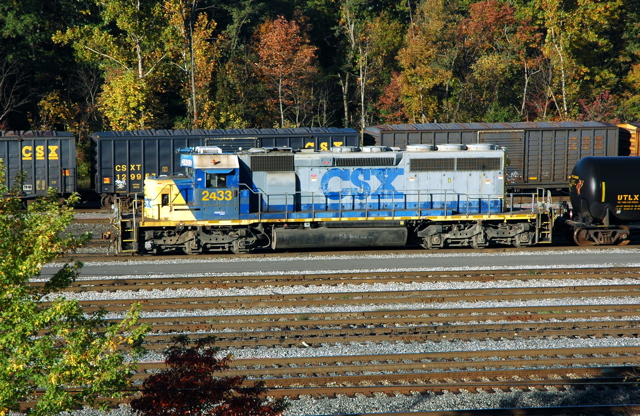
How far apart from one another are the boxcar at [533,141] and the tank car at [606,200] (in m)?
7.42

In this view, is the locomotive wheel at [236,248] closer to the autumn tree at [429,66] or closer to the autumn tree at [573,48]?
the autumn tree at [429,66]

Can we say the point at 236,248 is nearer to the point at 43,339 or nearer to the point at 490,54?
the point at 43,339

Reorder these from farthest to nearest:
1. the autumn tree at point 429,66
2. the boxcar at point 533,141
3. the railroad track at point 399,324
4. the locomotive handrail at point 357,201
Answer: the autumn tree at point 429,66
the boxcar at point 533,141
the locomotive handrail at point 357,201
the railroad track at point 399,324

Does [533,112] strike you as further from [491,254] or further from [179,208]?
[179,208]

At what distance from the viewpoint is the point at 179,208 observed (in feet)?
67.4

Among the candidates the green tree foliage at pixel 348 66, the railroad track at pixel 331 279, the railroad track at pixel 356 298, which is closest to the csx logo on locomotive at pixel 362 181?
the railroad track at pixel 331 279

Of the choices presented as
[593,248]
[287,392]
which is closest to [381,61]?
[593,248]

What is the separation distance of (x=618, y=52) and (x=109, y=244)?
40.8 metres

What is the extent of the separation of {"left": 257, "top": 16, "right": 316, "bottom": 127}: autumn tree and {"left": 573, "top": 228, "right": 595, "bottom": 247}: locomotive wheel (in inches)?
869

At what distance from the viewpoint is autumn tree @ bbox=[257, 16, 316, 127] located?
135 feet

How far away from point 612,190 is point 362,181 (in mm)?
8176

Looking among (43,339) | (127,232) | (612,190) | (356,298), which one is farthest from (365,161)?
(43,339)

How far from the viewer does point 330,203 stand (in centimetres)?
2153

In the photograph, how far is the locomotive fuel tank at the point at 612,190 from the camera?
21.7 meters
